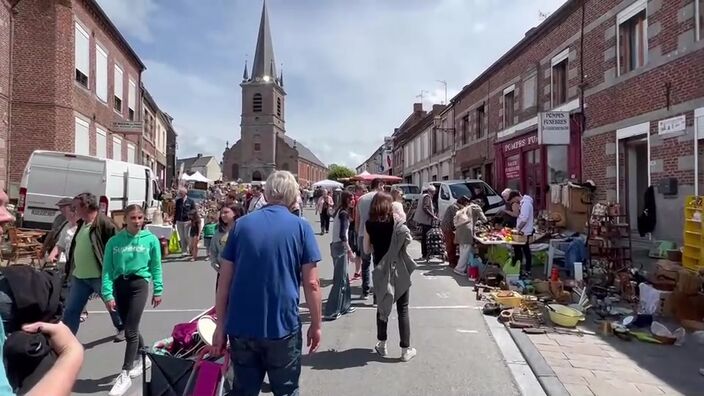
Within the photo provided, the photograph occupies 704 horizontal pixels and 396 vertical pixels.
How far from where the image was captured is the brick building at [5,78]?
1716 centimetres

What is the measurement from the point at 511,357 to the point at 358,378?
5.62 feet

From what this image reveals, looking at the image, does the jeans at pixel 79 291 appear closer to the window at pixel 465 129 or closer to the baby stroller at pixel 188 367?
the baby stroller at pixel 188 367

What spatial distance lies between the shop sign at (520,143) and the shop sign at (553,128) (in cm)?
315

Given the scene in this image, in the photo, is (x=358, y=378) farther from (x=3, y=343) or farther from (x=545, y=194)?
(x=545, y=194)

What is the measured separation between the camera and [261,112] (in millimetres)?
87688

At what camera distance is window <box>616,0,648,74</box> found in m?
12.6

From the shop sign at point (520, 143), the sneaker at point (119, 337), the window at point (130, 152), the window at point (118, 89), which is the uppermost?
the window at point (118, 89)

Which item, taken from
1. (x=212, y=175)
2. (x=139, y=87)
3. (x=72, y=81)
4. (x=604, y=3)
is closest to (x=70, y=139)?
(x=72, y=81)

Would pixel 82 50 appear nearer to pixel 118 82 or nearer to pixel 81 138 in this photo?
pixel 81 138

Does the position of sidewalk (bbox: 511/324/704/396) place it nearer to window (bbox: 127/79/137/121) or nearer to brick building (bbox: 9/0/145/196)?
brick building (bbox: 9/0/145/196)

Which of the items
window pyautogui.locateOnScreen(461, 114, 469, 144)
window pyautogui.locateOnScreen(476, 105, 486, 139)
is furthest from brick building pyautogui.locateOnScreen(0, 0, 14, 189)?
window pyautogui.locateOnScreen(461, 114, 469, 144)

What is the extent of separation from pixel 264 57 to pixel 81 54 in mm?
61765

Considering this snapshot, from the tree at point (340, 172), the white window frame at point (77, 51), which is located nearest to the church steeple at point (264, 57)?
the tree at point (340, 172)

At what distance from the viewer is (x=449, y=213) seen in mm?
11586
